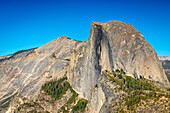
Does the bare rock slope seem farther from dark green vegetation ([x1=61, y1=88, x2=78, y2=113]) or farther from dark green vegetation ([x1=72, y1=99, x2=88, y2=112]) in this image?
dark green vegetation ([x1=72, y1=99, x2=88, y2=112])

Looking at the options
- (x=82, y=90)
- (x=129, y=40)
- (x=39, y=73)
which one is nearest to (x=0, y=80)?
(x=39, y=73)

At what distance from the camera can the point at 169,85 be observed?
74438 mm

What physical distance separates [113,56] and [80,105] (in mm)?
31316

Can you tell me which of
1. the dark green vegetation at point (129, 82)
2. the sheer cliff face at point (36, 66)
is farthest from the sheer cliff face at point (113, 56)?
the sheer cliff face at point (36, 66)

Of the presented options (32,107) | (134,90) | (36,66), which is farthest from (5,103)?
(134,90)

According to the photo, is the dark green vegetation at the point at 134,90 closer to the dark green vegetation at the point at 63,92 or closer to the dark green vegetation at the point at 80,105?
the dark green vegetation at the point at 80,105

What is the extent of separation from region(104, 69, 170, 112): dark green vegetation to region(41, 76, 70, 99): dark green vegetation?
4271cm

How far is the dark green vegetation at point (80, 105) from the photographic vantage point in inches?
3766

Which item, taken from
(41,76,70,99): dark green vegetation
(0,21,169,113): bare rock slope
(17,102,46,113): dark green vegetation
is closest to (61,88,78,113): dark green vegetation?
(0,21,169,113): bare rock slope

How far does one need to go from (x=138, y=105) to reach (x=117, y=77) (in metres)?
23.6

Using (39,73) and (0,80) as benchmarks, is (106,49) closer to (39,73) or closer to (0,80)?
(39,73)

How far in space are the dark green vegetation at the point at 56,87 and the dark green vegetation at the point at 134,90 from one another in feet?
140

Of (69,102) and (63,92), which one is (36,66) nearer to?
(63,92)

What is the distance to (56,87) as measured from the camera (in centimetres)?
12044
